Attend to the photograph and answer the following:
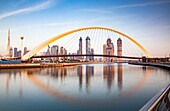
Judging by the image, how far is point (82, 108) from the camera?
23.2 ft

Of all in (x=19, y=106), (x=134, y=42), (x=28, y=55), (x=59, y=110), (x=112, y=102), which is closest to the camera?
(x=59, y=110)

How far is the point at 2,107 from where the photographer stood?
7.16m

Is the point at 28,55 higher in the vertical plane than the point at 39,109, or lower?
higher

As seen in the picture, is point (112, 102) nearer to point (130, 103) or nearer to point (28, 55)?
point (130, 103)

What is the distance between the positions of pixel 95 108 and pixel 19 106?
148 inches

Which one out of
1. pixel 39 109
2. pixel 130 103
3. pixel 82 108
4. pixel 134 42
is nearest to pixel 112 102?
pixel 130 103

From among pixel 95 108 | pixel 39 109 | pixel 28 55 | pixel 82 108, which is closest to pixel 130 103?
pixel 95 108

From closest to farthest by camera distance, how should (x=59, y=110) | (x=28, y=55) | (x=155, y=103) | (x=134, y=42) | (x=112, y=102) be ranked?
(x=155, y=103), (x=59, y=110), (x=112, y=102), (x=28, y=55), (x=134, y=42)

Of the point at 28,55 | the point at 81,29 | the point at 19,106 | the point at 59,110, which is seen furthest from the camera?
the point at 81,29

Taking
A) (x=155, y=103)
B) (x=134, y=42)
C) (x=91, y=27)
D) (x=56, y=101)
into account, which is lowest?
(x=56, y=101)

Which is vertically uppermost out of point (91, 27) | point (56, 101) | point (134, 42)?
point (91, 27)

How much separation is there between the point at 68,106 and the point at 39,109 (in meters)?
1.39

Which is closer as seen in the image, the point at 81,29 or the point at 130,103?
the point at 130,103

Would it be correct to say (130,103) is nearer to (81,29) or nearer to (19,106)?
(19,106)
